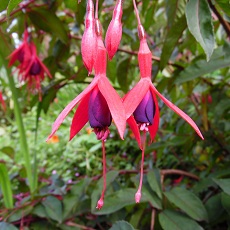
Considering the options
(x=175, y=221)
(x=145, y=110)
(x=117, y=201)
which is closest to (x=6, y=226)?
(x=117, y=201)

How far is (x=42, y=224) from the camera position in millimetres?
775

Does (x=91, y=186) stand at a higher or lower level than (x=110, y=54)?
lower

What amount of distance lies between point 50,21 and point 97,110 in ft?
1.84

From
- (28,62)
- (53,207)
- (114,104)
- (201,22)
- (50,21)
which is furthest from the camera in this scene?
(28,62)

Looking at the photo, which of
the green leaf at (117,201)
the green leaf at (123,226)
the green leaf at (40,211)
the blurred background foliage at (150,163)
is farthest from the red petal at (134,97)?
the green leaf at (40,211)

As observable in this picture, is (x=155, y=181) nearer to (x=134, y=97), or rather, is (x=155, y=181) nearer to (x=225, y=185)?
(x=225, y=185)

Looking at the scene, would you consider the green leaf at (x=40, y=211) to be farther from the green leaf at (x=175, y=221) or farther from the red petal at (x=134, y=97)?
the red petal at (x=134, y=97)

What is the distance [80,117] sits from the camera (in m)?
0.42

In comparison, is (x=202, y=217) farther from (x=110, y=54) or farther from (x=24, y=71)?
(x=24, y=71)

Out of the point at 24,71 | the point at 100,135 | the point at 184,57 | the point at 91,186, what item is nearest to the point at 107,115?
the point at 100,135

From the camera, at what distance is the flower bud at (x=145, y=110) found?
41 centimetres

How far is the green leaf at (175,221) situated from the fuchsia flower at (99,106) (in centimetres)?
31

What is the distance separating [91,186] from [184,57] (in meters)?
0.84

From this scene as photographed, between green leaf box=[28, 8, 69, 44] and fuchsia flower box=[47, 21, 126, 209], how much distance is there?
49 centimetres
